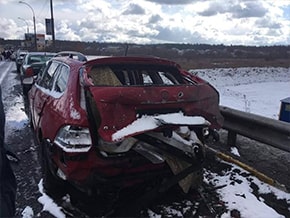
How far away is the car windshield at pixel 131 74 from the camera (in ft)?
15.4

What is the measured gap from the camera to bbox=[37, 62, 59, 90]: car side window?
5657mm

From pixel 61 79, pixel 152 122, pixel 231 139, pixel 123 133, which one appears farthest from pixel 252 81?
pixel 123 133

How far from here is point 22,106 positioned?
38.4ft

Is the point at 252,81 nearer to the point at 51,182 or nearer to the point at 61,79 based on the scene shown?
the point at 61,79

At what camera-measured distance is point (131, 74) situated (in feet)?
17.4

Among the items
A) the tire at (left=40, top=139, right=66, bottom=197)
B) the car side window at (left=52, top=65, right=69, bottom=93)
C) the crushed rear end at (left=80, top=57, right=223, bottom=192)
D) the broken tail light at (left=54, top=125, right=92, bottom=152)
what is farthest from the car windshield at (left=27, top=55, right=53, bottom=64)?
the broken tail light at (left=54, top=125, right=92, bottom=152)

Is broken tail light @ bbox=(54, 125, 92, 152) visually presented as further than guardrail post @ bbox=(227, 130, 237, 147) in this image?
No

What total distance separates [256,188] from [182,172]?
4.11ft

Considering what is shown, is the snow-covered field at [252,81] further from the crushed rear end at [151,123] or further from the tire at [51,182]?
the tire at [51,182]

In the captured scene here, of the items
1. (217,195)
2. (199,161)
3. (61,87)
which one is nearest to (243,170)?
(217,195)

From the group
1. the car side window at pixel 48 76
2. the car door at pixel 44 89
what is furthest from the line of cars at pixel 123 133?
the car side window at pixel 48 76

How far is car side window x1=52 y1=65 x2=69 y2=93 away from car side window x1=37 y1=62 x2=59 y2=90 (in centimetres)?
22

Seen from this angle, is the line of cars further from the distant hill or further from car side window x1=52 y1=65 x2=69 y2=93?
the distant hill

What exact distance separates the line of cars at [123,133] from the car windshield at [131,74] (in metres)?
0.06
